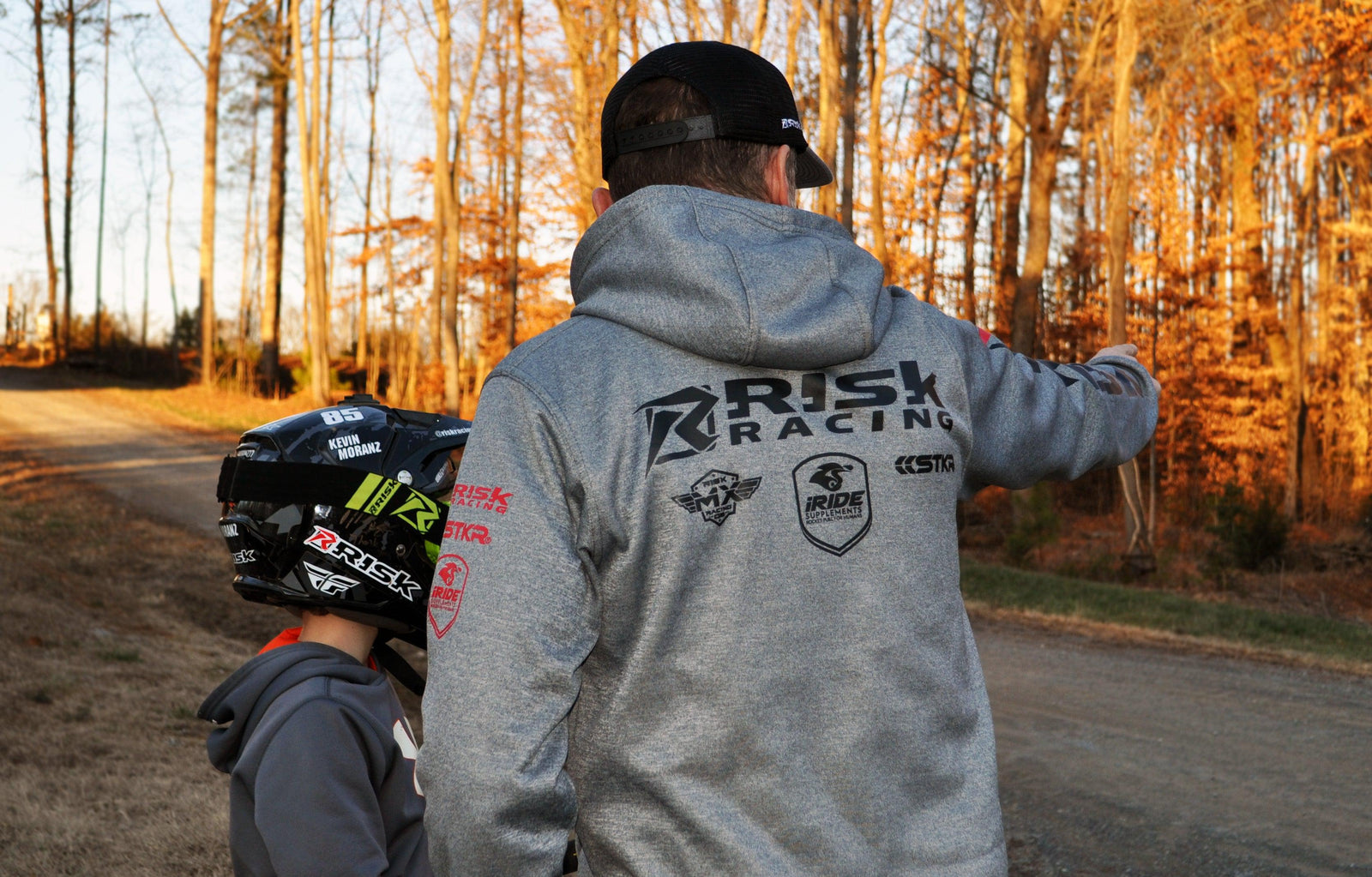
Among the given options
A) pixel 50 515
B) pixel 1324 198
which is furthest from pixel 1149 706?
pixel 1324 198

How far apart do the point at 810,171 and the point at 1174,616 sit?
11.1m

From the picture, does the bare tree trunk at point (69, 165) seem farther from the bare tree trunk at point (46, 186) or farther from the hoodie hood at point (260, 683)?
the hoodie hood at point (260, 683)

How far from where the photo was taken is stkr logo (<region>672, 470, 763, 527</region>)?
1460 millimetres

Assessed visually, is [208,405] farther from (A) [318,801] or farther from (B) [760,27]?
(A) [318,801]

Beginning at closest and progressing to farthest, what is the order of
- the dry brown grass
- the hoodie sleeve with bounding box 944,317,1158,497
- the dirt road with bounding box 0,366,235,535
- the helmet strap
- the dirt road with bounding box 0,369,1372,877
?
the hoodie sleeve with bounding box 944,317,1158,497 → the helmet strap → the dry brown grass → the dirt road with bounding box 0,369,1372,877 → the dirt road with bounding box 0,366,235,535

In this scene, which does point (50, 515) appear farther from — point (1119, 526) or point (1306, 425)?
point (1306, 425)

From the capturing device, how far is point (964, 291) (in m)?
31.2

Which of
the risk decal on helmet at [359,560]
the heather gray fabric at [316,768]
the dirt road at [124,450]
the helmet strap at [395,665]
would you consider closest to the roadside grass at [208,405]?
the dirt road at [124,450]

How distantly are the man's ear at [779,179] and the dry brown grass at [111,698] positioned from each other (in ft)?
11.5

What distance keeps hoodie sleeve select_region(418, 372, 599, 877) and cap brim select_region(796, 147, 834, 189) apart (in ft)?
2.31

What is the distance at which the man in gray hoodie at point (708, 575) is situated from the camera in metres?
1.42

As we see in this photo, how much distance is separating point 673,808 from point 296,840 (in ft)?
2.61

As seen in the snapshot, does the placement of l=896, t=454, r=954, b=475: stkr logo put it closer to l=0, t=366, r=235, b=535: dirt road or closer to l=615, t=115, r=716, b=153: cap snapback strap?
l=615, t=115, r=716, b=153: cap snapback strap

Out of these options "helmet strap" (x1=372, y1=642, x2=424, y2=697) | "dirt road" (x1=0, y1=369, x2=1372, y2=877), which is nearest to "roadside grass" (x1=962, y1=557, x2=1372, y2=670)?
"dirt road" (x1=0, y1=369, x2=1372, y2=877)
